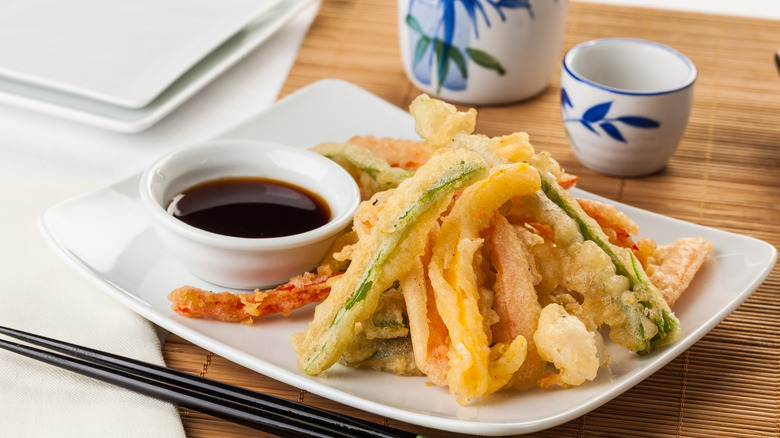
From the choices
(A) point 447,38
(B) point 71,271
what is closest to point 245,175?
(B) point 71,271

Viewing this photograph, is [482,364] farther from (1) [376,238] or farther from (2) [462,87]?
(2) [462,87]

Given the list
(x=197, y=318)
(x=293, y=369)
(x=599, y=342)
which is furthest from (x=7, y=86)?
(x=599, y=342)

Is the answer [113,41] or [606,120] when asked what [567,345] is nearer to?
[606,120]

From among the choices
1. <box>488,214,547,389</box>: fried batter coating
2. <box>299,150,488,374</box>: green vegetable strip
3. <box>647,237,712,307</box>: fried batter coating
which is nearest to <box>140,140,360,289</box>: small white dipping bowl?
<box>299,150,488,374</box>: green vegetable strip

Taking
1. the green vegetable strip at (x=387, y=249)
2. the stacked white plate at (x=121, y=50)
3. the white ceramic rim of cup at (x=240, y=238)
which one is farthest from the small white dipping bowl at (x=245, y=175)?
the stacked white plate at (x=121, y=50)

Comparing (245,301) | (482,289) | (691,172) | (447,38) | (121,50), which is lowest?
(691,172)

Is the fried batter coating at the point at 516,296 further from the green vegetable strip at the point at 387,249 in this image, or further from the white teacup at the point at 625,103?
the white teacup at the point at 625,103
